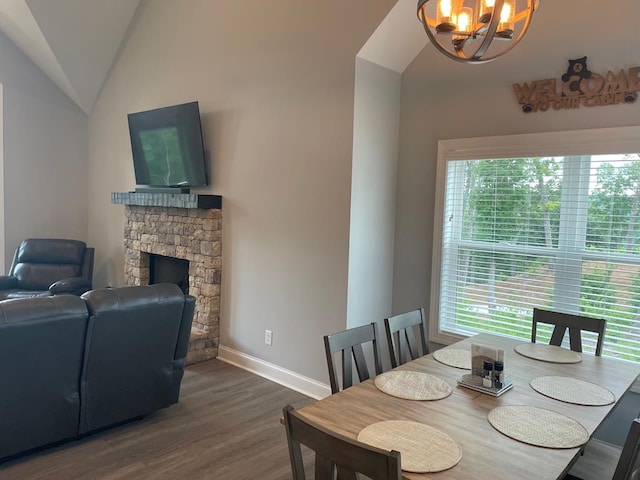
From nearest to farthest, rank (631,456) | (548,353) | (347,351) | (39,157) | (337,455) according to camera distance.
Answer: (337,455) < (631,456) < (347,351) < (548,353) < (39,157)

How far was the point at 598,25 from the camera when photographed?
293 centimetres

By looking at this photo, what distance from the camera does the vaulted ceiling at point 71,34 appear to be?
5160 millimetres

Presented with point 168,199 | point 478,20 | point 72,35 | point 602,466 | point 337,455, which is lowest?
point 602,466

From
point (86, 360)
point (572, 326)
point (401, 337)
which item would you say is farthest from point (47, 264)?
point (572, 326)

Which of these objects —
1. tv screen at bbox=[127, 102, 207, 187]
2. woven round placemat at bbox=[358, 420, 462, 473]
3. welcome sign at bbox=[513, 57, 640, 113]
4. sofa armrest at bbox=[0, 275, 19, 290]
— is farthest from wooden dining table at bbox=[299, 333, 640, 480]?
sofa armrest at bbox=[0, 275, 19, 290]

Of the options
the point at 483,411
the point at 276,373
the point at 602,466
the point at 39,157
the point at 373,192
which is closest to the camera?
the point at 483,411

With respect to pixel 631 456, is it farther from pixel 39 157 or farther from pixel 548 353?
pixel 39 157

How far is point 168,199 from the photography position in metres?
4.80

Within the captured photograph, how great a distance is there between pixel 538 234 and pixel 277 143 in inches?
81.2

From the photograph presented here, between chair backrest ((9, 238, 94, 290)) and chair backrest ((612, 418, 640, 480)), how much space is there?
5.31 meters

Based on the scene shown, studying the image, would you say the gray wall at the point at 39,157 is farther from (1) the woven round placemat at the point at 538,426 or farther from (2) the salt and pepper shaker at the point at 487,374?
(1) the woven round placemat at the point at 538,426

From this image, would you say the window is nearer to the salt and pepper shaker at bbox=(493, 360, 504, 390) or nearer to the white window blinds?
the white window blinds

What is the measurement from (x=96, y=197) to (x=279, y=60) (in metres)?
3.74

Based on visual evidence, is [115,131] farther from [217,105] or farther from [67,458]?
[67,458]
